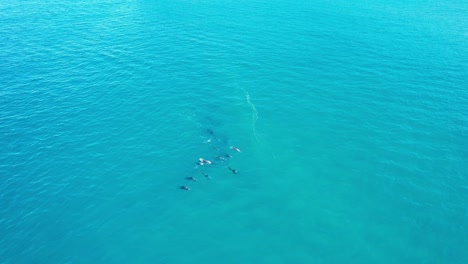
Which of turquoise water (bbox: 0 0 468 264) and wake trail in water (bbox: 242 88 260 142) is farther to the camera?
wake trail in water (bbox: 242 88 260 142)

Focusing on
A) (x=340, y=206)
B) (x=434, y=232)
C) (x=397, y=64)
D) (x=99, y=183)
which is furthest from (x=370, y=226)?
(x=397, y=64)

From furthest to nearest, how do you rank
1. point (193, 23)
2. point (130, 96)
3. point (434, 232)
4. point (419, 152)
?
point (193, 23), point (130, 96), point (419, 152), point (434, 232)

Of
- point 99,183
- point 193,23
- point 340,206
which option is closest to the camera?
point 340,206

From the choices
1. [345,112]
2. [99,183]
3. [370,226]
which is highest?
[345,112]

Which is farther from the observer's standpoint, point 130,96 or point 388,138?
point 130,96

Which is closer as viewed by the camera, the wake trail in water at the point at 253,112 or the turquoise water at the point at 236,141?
the turquoise water at the point at 236,141

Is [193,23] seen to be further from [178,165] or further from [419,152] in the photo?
[419,152]

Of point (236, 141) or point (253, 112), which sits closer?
point (236, 141)

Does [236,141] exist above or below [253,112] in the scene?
below
